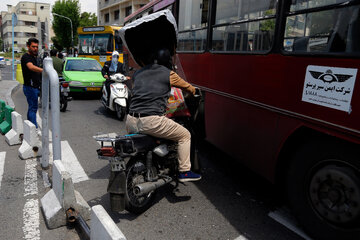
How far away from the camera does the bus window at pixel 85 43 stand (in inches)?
738

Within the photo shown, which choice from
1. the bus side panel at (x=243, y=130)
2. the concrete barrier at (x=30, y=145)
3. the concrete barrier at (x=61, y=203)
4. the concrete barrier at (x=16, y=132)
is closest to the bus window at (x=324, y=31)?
the bus side panel at (x=243, y=130)

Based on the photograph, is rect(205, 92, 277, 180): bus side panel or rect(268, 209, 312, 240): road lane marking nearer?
rect(268, 209, 312, 240): road lane marking

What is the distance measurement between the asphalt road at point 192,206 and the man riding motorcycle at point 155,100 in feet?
2.43

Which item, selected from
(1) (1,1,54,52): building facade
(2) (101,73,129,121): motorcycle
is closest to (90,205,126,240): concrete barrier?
(2) (101,73,129,121): motorcycle

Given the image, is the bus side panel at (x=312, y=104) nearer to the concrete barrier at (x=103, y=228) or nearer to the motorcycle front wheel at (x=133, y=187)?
the motorcycle front wheel at (x=133, y=187)

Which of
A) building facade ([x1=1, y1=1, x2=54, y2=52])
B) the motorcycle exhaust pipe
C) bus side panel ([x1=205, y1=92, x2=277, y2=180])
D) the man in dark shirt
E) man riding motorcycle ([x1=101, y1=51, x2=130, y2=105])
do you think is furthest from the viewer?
building facade ([x1=1, y1=1, x2=54, y2=52])

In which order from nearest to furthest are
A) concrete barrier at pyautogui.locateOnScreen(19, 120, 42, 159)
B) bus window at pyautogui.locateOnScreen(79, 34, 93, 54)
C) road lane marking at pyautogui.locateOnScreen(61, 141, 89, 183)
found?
road lane marking at pyautogui.locateOnScreen(61, 141, 89, 183) < concrete barrier at pyautogui.locateOnScreen(19, 120, 42, 159) < bus window at pyautogui.locateOnScreen(79, 34, 93, 54)

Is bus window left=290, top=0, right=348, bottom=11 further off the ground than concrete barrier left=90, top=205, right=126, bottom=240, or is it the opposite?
bus window left=290, top=0, right=348, bottom=11

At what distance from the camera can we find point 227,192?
4105mm

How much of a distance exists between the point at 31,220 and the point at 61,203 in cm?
46

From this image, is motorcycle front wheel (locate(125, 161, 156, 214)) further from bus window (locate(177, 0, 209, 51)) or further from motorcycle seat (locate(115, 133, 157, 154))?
bus window (locate(177, 0, 209, 51))

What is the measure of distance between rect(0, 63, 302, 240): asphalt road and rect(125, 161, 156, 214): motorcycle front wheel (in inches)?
4.7

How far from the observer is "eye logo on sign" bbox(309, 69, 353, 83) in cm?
255

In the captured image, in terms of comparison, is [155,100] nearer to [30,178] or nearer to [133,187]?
[133,187]
